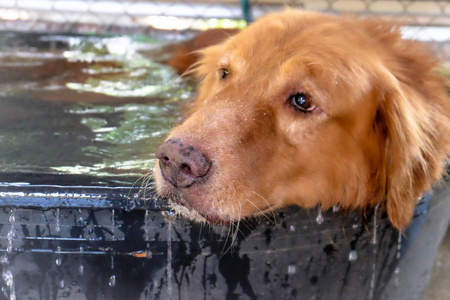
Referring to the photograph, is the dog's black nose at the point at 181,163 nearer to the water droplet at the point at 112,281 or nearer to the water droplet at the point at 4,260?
the water droplet at the point at 112,281

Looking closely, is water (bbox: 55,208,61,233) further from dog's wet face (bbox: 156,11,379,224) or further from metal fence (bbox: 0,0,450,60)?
metal fence (bbox: 0,0,450,60)

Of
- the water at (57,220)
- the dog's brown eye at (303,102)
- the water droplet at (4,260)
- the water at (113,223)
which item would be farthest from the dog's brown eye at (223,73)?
the water droplet at (4,260)

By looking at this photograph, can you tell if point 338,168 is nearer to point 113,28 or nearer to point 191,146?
point 191,146

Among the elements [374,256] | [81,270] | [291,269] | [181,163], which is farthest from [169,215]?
[374,256]

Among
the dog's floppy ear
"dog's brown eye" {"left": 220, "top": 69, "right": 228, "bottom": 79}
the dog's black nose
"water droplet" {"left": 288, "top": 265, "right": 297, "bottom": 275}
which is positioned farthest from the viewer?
"dog's brown eye" {"left": 220, "top": 69, "right": 228, "bottom": 79}

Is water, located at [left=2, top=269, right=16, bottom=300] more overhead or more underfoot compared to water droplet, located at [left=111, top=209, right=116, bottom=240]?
more underfoot

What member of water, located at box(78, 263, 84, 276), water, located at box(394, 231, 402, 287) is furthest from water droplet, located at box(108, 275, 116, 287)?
water, located at box(394, 231, 402, 287)

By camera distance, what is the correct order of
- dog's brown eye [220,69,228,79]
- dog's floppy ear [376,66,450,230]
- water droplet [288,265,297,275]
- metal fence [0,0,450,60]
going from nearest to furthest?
dog's floppy ear [376,66,450,230] < water droplet [288,265,297,275] < dog's brown eye [220,69,228,79] < metal fence [0,0,450,60]

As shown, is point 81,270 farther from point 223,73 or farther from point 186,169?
point 223,73
